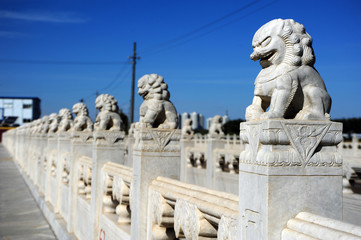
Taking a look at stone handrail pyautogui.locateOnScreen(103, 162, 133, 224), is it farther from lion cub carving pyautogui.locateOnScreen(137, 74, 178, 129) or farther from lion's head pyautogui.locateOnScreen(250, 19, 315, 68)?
lion's head pyautogui.locateOnScreen(250, 19, 315, 68)

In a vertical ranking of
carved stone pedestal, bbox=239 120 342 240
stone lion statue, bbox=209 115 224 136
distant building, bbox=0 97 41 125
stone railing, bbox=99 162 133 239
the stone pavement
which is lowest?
the stone pavement

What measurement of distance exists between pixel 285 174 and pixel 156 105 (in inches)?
123

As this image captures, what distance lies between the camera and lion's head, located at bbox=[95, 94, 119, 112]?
771 cm

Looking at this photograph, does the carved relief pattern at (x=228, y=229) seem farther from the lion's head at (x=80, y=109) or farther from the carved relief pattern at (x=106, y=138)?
the lion's head at (x=80, y=109)

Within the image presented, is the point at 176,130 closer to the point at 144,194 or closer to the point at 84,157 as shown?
the point at 144,194

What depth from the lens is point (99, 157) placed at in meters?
6.89

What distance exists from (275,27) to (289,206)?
1216 mm

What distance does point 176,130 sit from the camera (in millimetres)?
5129

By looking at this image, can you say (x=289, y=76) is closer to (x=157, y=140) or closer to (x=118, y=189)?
(x=157, y=140)

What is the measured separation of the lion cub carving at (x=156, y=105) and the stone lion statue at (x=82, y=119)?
4.28 m

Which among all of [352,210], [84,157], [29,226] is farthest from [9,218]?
[352,210]

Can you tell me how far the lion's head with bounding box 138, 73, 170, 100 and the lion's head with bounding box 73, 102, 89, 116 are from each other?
15.9 feet

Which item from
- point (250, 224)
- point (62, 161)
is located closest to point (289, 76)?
point (250, 224)

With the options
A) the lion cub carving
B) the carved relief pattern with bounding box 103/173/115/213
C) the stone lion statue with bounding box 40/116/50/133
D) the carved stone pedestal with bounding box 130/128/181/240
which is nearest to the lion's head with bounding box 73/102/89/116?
the carved relief pattern with bounding box 103/173/115/213
